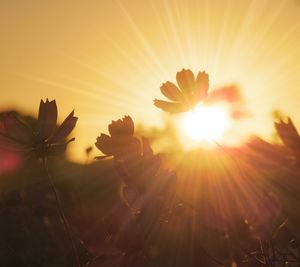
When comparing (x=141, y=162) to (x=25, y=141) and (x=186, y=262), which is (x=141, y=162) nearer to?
(x=186, y=262)

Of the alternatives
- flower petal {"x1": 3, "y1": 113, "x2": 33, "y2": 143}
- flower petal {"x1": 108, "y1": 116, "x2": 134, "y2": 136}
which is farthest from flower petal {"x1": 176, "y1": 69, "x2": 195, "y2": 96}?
flower petal {"x1": 3, "y1": 113, "x2": 33, "y2": 143}

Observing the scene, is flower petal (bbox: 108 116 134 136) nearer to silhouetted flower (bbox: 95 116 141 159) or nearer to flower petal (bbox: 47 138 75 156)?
silhouetted flower (bbox: 95 116 141 159)

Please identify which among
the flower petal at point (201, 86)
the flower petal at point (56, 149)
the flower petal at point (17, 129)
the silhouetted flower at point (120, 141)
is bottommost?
the silhouetted flower at point (120, 141)

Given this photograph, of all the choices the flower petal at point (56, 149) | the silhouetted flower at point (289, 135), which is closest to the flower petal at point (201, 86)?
the silhouetted flower at point (289, 135)

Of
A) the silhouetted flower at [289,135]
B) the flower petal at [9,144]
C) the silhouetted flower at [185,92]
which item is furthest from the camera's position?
the silhouetted flower at [185,92]

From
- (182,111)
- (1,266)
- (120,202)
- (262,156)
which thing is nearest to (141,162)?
(120,202)

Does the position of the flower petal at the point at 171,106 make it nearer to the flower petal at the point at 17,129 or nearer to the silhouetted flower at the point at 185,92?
the silhouetted flower at the point at 185,92
